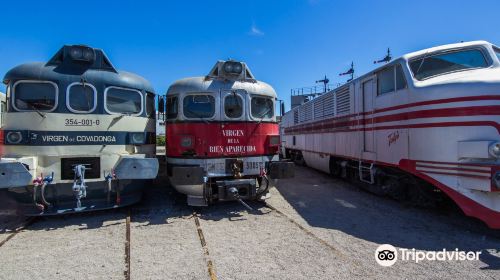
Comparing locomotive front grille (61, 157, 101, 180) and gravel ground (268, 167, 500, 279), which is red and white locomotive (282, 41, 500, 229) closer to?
gravel ground (268, 167, 500, 279)

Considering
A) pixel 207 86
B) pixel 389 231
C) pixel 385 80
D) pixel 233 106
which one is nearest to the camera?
pixel 389 231

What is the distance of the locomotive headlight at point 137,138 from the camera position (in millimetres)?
6297

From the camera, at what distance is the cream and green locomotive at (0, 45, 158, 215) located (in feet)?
17.9

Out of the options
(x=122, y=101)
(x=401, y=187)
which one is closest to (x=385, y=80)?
(x=401, y=187)

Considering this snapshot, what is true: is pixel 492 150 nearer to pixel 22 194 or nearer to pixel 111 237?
pixel 111 237

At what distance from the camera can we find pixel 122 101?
248 inches

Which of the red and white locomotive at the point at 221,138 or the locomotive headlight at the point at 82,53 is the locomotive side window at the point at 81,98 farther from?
the red and white locomotive at the point at 221,138

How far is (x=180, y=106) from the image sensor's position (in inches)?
258

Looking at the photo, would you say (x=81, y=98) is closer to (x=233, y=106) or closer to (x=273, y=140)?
(x=233, y=106)

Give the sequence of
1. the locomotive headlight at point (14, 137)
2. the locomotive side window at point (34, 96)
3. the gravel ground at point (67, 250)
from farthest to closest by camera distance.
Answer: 1. the locomotive side window at point (34, 96)
2. the locomotive headlight at point (14, 137)
3. the gravel ground at point (67, 250)

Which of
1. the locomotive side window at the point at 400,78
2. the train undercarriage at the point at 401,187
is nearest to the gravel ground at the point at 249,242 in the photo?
the train undercarriage at the point at 401,187

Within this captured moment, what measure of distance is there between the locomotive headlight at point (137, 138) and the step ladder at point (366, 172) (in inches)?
214

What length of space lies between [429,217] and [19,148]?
25.7ft

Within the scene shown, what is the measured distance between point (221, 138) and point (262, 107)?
134cm
